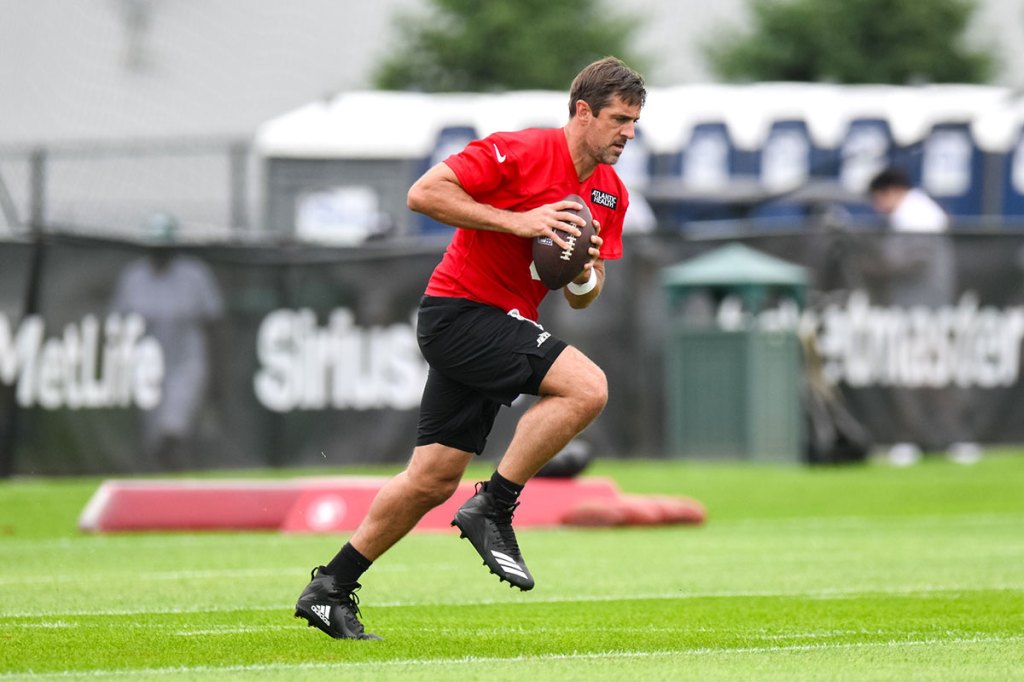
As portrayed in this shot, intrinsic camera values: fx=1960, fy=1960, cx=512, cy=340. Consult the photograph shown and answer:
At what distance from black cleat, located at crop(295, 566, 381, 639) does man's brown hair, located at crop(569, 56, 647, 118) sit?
199 cm

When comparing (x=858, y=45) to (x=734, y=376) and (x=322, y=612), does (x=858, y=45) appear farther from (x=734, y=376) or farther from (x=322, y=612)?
Result: (x=322, y=612)

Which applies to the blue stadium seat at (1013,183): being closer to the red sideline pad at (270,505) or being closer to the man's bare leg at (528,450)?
the red sideline pad at (270,505)

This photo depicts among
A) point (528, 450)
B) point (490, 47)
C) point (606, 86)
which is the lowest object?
point (528, 450)

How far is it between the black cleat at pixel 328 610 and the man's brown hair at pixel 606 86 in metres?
1.99

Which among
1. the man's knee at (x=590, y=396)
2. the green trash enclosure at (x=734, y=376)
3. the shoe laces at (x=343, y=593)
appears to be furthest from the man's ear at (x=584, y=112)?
the green trash enclosure at (x=734, y=376)

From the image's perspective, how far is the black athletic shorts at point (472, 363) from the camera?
280 inches

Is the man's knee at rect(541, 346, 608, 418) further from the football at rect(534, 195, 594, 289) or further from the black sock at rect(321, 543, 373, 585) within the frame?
the black sock at rect(321, 543, 373, 585)

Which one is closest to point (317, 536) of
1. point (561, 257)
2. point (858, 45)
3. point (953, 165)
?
point (561, 257)

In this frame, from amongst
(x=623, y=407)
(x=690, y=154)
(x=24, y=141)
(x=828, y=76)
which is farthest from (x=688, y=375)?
(x=828, y=76)

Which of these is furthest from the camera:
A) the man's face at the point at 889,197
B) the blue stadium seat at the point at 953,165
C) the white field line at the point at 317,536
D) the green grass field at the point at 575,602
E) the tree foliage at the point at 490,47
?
the tree foliage at the point at 490,47

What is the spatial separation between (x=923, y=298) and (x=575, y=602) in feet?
33.8

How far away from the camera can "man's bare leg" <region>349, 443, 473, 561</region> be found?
7199 mm

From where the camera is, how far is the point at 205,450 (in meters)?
16.0

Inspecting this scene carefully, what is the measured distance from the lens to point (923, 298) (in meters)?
18.2
